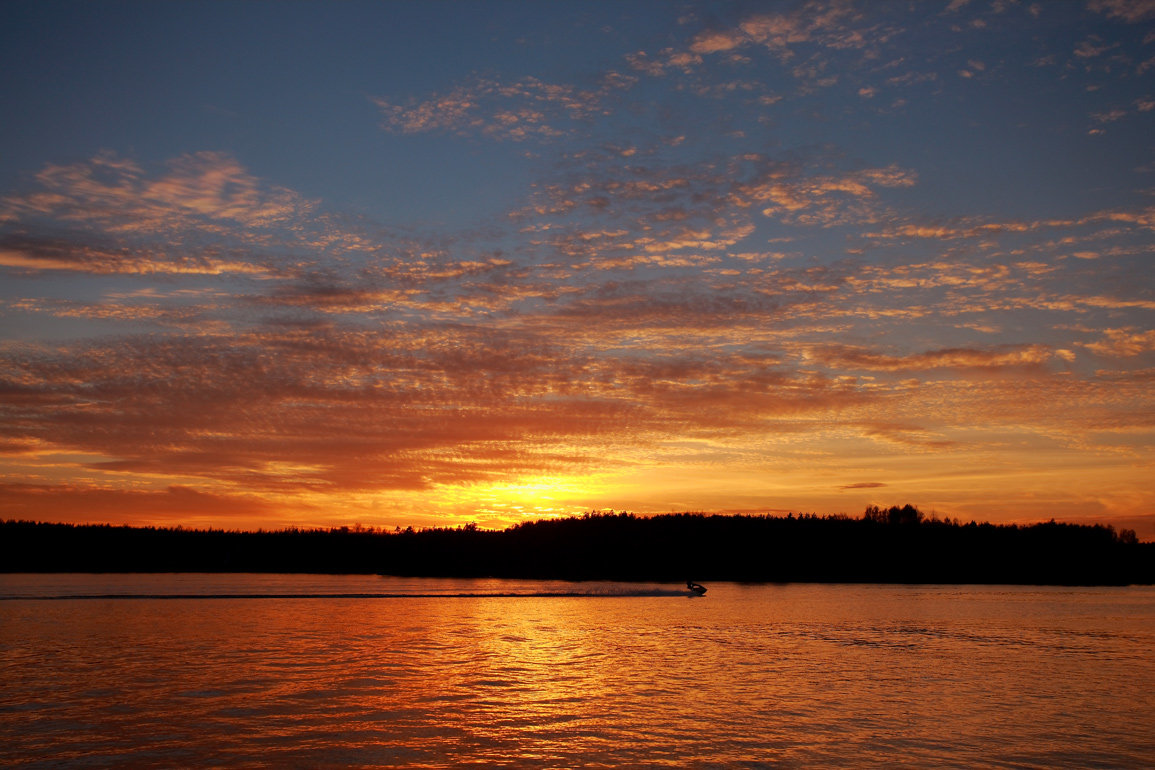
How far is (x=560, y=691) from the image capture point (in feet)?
91.6

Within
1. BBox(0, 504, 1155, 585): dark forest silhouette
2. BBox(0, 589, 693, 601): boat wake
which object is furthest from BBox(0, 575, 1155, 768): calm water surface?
BBox(0, 504, 1155, 585): dark forest silhouette

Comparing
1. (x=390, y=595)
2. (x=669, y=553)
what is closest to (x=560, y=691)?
(x=390, y=595)

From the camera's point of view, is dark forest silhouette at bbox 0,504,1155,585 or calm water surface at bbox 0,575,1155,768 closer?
calm water surface at bbox 0,575,1155,768

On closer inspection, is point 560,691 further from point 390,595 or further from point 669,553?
point 669,553

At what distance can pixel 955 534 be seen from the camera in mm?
171250

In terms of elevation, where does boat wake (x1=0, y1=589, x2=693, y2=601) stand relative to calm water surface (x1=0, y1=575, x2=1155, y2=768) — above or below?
below

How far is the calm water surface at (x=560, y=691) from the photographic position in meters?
19.7

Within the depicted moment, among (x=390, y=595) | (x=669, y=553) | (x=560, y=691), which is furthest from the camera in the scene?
(x=669, y=553)

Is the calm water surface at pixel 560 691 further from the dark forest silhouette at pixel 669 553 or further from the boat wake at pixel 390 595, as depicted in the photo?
the dark forest silhouette at pixel 669 553

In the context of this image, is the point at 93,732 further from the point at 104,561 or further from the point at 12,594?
the point at 104,561

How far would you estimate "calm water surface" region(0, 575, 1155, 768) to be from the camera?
64.5 ft

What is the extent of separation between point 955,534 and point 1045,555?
16380mm

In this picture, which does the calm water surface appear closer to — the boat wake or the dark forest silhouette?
the boat wake

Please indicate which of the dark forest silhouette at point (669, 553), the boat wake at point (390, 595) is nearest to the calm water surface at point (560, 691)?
the boat wake at point (390, 595)
